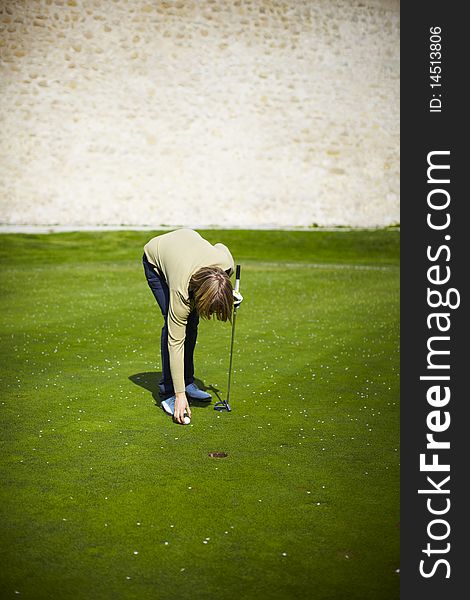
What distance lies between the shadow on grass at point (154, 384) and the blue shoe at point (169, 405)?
0.54 ft

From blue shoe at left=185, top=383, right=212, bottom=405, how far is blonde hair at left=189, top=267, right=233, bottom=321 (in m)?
1.03

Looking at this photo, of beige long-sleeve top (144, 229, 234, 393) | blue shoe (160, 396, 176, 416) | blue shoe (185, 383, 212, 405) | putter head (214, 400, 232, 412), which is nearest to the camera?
beige long-sleeve top (144, 229, 234, 393)

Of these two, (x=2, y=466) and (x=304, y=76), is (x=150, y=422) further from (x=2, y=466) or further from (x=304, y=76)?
(x=304, y=76)

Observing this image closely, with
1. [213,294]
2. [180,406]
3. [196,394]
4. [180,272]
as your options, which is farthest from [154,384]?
[213,294]

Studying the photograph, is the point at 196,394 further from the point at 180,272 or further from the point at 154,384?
the point at 180,272

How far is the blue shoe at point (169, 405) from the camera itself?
4.71 m

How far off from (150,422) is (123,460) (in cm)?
66

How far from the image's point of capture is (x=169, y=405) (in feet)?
15.7

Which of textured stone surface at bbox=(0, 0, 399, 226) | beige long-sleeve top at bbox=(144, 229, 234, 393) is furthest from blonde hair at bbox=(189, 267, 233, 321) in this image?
textured stone surface at bbox=(0, 0, 399, 226)

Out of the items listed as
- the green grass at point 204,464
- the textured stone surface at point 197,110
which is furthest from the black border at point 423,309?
the textured stone surface at point 197,110

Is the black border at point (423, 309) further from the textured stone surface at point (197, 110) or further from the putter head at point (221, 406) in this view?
the textured stone surface at point (197, 110)

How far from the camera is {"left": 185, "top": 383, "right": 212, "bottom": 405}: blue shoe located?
16.3 feet

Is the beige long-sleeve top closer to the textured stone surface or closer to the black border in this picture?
the black border

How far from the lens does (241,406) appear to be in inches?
194
